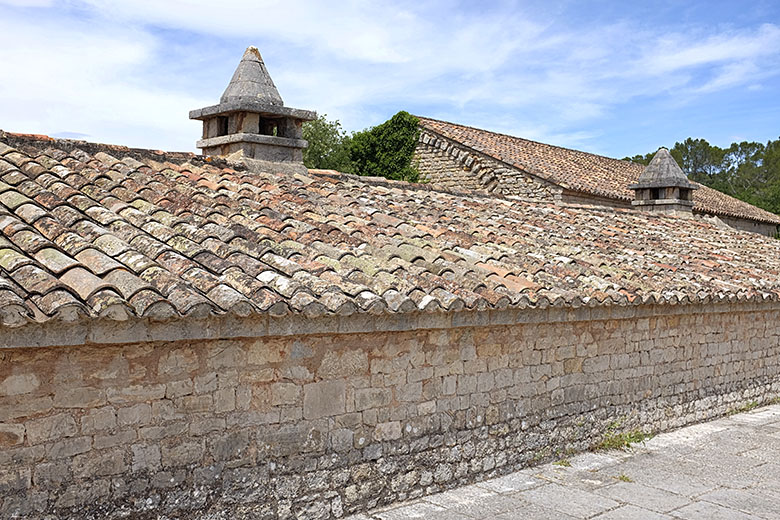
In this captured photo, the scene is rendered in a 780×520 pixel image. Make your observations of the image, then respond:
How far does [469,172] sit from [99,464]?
1854 cm

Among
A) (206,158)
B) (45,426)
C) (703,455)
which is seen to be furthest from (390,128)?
(45,426)

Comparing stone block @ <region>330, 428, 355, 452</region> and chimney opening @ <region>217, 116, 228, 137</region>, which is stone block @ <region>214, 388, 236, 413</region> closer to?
stone block @ <region>330, 428, 355, 452</region>

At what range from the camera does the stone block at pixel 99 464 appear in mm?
4594

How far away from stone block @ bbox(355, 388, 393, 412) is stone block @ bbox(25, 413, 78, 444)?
7.45 feet

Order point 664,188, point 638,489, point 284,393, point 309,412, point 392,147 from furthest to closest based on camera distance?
1. point 392,147
2. point 664,188
3. point 638,489
4. point 309,412
5. point 284,393

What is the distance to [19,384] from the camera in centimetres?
436

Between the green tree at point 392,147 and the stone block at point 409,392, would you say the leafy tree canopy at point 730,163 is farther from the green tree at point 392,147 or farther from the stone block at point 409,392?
the stone block at point 409,392

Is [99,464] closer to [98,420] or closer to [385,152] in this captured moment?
[98,420]

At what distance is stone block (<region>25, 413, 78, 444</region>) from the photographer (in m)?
4.42

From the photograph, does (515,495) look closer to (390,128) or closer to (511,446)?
(511,446)

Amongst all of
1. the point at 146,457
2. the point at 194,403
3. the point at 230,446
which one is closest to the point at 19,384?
the point at 146,457

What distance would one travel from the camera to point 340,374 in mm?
5957

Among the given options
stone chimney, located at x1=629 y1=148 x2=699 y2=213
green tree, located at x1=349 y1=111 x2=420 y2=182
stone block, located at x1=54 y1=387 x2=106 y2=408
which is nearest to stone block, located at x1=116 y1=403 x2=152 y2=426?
stone block, located at x1=54 y1=387 x2=106 y2=408

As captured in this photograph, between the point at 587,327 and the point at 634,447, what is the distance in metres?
1.68
